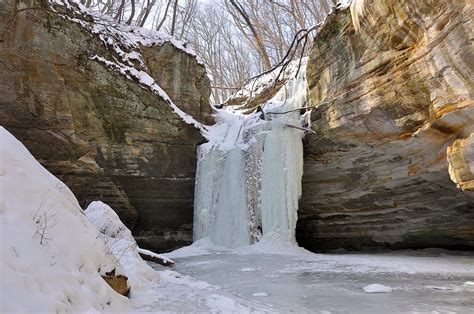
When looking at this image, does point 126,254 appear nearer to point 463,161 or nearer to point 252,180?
point 463,161

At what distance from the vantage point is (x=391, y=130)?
8.48m

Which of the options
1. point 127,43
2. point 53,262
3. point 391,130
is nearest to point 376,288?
point 53,262

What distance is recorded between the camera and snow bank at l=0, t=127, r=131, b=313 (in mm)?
2738

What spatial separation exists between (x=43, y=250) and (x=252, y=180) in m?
8.74

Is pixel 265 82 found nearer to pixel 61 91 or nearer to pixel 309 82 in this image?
pixel 309 82

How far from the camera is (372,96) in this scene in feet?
27.3

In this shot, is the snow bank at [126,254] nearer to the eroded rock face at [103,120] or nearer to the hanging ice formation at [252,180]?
the eroded rock face at [103,120]

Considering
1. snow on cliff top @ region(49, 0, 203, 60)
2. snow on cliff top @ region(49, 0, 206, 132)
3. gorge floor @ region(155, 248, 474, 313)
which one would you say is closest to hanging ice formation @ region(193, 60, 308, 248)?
snow on cliff top @ region(49, 0, 206, 132)

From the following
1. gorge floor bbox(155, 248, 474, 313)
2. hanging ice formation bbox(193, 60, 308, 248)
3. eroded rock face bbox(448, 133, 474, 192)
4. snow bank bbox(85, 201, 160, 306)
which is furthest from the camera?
hanging ice formation bbox(193, 60, 308, 248)

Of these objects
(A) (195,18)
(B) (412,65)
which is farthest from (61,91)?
(A) (195,18)

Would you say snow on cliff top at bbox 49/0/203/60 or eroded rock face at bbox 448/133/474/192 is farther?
snow on cliff top at bbox 49/0/203/60

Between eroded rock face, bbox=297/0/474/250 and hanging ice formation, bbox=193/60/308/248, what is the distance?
78 centimetres

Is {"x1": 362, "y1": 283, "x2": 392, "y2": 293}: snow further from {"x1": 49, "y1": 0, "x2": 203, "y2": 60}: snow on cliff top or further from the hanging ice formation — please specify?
{"x1": 49, "y1": 0, "x2": 203, "y2": 60}: snow on cliff top

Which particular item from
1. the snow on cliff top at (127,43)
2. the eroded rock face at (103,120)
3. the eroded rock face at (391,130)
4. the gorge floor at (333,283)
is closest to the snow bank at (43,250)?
the gorge floor at (333,283)
